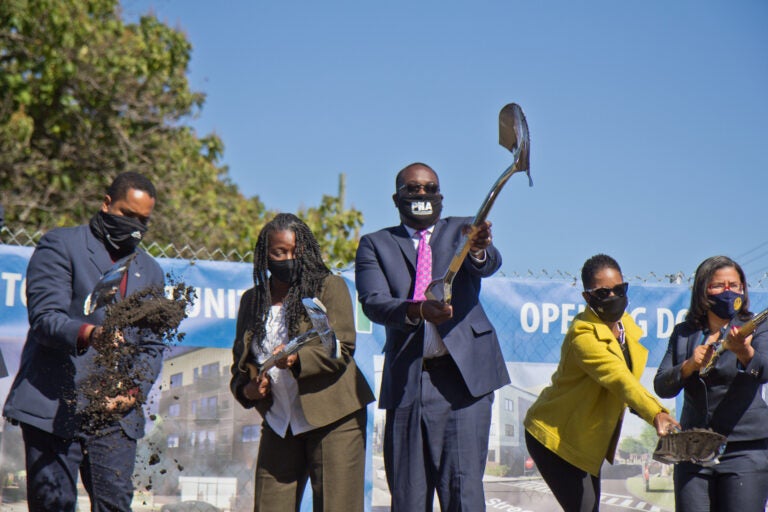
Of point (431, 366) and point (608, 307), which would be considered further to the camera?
point (608, 307)

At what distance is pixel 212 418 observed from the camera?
255 inches

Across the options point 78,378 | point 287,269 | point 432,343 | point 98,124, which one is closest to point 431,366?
point 432,343

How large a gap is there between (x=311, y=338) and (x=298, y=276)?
480 millimetres

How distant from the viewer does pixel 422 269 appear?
15.4 ft

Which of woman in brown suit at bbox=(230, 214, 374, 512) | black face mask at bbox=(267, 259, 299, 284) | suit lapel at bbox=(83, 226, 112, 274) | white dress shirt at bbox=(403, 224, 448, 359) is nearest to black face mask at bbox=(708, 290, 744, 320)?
white dress shirt at bbox=(403, 224, 448, 359)

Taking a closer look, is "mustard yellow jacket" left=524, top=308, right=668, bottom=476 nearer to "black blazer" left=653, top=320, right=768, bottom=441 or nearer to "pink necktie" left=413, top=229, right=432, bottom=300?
"black blazer" left=653, top=320, right=768, bottom=441

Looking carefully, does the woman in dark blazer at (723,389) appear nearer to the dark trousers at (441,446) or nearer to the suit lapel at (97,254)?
the dark trousers at (441,446)

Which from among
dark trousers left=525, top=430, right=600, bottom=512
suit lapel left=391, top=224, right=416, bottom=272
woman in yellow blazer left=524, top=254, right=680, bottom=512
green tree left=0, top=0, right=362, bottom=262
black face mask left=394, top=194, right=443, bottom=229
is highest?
green tree left=0, top=0, right=362, bottom=262

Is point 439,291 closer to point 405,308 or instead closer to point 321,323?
point 405,308

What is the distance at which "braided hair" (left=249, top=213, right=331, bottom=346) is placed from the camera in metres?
4.68

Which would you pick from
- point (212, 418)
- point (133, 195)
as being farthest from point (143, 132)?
point (133, 195)

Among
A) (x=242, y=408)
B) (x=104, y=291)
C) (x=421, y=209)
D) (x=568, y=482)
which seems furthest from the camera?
(x=242, y=408)

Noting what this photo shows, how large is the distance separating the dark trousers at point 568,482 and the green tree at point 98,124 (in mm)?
8088

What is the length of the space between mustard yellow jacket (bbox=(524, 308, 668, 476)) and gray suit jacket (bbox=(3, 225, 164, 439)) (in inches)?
80.1
